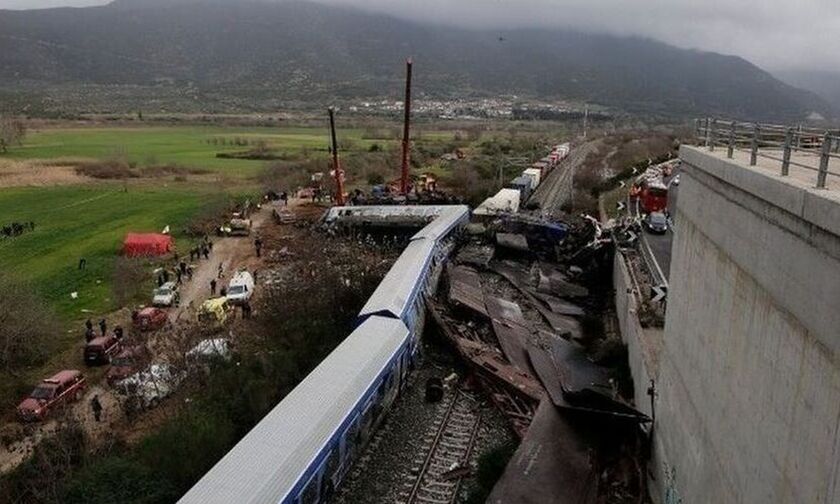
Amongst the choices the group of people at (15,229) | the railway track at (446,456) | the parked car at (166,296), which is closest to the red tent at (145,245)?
the parked car at (166,296)

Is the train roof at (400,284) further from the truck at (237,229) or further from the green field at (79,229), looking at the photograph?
the truck at (237,229)

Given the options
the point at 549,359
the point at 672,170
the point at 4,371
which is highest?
the point at 672,170

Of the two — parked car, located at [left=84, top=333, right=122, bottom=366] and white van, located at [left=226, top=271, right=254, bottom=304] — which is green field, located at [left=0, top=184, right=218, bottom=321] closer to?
white van, located at [left=226, top=271, right=254, bottom=304]

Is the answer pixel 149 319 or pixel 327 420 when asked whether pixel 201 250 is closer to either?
pixel 149 319

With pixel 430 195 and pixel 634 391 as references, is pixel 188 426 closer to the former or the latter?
pixel 634 391

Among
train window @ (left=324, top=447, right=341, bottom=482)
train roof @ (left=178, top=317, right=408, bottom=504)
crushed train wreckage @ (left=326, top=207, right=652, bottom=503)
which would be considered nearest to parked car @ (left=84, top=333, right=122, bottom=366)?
train roof @ (left=178, top=317, right=408, bottom=504)

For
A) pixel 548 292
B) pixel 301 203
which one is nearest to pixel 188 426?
pixel 548 292

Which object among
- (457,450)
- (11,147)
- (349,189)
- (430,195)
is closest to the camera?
(457,450)

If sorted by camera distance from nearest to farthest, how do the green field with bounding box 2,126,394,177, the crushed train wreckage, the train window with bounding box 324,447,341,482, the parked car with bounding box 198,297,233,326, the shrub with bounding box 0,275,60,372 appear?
the train window with bounding box 324,447,341,482
the crushed train wreckage
the shrub with bounding box 0,275,60,372
the parked car with bounding box 198,297,233,326
the green field with bounding box 2,126,394,177
